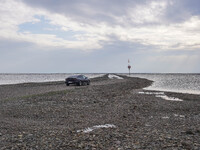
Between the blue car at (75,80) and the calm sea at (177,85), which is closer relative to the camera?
the calm sea at (177,85)

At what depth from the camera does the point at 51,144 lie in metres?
7.70

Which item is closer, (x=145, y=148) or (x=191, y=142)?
(x=145, y=148)

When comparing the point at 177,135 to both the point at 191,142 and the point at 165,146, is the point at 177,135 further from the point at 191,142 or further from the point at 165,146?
the point at 165,146

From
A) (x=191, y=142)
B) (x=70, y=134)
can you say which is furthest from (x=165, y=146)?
(x=70, y=134)

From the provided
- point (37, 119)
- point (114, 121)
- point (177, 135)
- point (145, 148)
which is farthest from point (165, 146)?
point (37, 119)

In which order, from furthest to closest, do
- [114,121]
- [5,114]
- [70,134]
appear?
[5,114] → [114,121] → [70,134]

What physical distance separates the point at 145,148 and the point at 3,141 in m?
4.63

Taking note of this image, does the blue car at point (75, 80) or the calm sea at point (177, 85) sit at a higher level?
the blue car at point (75, 80)

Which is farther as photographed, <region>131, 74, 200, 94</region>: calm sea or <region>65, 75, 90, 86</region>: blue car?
<region>65, 75, 90, 86</region>: blue car

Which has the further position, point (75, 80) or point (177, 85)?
point (177, 85)

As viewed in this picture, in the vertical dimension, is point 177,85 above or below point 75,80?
below

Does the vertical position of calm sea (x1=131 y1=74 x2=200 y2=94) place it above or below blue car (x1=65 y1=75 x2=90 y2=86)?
below

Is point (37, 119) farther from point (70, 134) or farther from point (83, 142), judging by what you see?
point (83, 142)

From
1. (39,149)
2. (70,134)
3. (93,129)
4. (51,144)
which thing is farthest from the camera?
(93,129)
